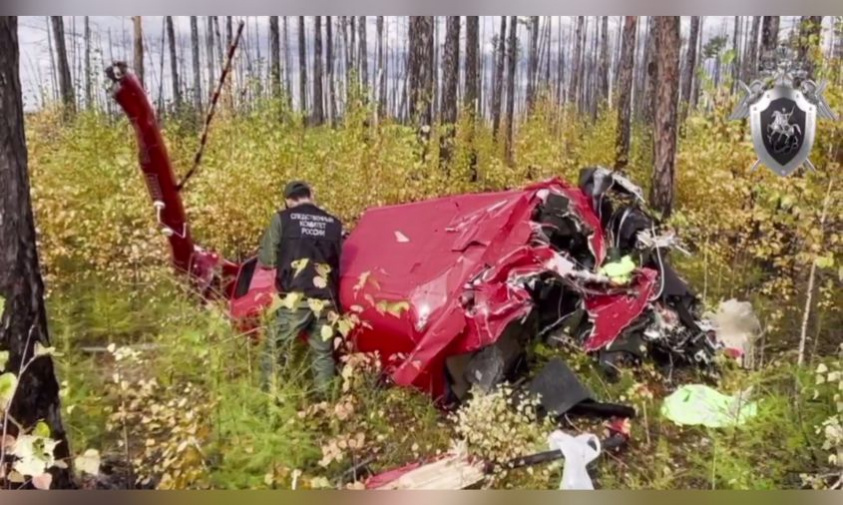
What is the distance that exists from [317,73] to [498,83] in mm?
620

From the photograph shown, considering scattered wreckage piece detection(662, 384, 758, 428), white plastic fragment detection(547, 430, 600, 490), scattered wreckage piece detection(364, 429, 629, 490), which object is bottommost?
scattered wreckage piece detection(364, 429, 629, 490)

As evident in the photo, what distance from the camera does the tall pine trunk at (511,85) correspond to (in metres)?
2.66

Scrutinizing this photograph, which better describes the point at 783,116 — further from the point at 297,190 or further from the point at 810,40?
the point at 297,190

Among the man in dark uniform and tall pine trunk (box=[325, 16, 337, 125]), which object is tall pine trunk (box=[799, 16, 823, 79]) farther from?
the man in dark uniform

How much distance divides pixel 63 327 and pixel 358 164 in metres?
1.19

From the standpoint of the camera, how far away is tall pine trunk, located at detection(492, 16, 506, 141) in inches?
105

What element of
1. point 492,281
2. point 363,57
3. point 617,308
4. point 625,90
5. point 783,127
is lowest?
point 617,308

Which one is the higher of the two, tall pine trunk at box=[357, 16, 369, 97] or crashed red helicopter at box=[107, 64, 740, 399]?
tall pine trunk at box=[357, 16, 369, 97]

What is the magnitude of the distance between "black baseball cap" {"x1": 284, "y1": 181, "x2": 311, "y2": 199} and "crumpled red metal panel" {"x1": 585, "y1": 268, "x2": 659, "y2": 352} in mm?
1056

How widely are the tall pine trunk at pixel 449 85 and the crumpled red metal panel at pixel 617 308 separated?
0.73m

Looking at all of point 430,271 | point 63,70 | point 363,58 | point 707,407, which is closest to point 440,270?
point 430,271

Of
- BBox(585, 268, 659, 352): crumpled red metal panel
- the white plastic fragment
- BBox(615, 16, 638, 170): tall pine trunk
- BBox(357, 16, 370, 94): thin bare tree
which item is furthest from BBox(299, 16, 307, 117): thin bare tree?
the white plastic fragment

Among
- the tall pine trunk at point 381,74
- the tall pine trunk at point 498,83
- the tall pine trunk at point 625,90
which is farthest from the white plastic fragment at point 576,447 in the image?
the tall pine trunk at point 381,74

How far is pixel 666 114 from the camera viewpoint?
2.71m
